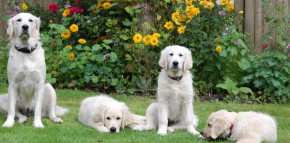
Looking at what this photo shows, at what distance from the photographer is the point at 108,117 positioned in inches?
278

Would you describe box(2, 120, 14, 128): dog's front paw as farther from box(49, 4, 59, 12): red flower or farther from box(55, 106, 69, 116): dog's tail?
box(49, 4, 59, 12): red flower

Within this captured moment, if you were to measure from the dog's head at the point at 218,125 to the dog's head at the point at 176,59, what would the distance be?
0.95 m

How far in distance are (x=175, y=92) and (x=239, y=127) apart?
40.5 inches

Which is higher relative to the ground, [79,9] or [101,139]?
[79,9]

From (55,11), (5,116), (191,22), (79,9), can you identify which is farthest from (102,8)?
(5,116)

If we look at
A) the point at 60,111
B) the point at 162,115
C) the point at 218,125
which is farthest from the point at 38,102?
the point at 218,125

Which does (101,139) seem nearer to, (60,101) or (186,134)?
(186,134)

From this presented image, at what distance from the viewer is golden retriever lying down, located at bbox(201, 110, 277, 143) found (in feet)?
20.4

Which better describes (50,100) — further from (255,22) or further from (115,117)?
(255,22)

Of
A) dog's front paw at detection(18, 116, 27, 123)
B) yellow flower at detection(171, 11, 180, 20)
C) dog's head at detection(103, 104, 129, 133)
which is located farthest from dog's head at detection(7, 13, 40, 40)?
yellow flower at detection(171, 11, 180, 20)

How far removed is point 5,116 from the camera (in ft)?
25.5

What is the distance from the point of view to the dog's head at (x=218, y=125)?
624 centimetres

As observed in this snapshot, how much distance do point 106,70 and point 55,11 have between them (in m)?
1.95

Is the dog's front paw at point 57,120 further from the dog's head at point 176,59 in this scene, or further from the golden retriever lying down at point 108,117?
the dog's head at point 176,59
